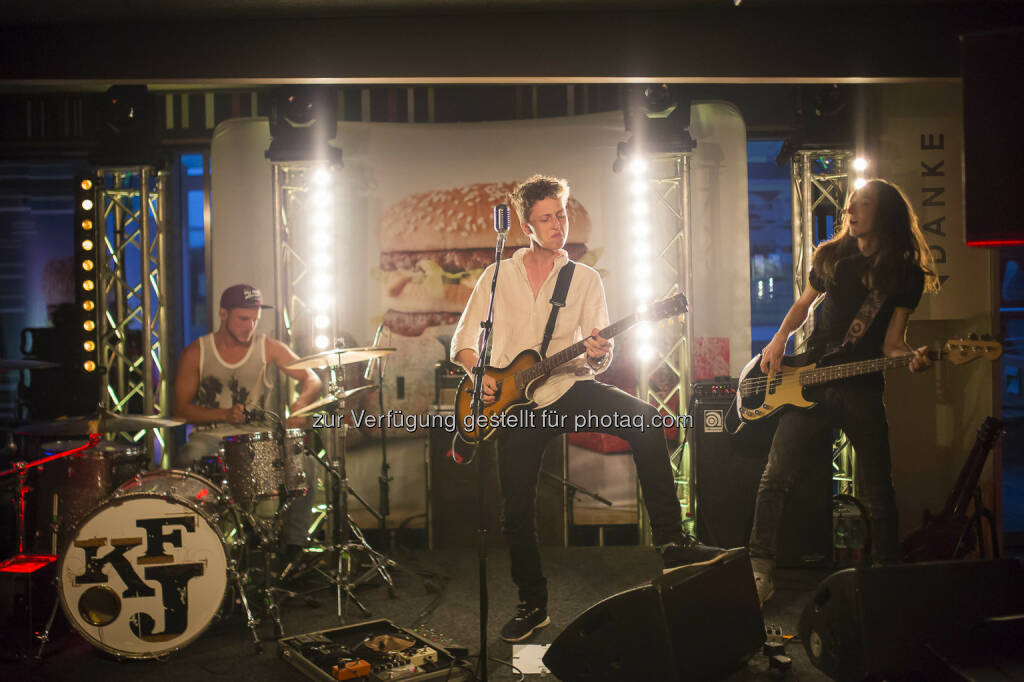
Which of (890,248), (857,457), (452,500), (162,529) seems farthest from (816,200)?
(162,529)

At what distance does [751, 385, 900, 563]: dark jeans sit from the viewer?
3643 millimetres

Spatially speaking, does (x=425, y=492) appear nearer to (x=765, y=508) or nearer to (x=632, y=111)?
(x=765, y=508)

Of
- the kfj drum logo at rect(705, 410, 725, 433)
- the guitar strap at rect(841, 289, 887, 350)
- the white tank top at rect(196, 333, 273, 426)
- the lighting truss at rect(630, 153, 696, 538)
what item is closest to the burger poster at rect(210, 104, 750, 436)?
the lighting truss at rect(630, 153, 696, 538)

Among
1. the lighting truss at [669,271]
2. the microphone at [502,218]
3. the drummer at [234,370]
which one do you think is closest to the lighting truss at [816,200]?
the lighting truss at [669,271]

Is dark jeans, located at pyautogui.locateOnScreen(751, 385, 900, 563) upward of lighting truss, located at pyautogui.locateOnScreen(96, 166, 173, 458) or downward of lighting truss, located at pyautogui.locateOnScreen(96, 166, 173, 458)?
downward

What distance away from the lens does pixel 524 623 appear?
366 centimetres

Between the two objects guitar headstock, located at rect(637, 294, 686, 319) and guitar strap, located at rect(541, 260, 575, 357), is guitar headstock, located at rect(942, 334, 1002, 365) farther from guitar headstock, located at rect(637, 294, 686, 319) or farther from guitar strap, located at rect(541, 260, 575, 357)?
guitar strap, located at rect(541, 260, 575, 357)

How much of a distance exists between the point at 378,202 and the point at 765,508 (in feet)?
11.9

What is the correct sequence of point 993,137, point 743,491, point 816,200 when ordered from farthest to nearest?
1. point 816,200
2. point 743,491
3. point 993,137

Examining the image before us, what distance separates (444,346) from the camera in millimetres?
5652

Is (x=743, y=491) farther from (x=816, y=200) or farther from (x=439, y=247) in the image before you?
(x=439, y=247)

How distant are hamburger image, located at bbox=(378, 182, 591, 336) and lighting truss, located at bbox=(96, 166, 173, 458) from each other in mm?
1634

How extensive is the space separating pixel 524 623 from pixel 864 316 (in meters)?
2.37

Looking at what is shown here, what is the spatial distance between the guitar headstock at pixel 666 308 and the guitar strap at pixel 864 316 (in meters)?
0.95
